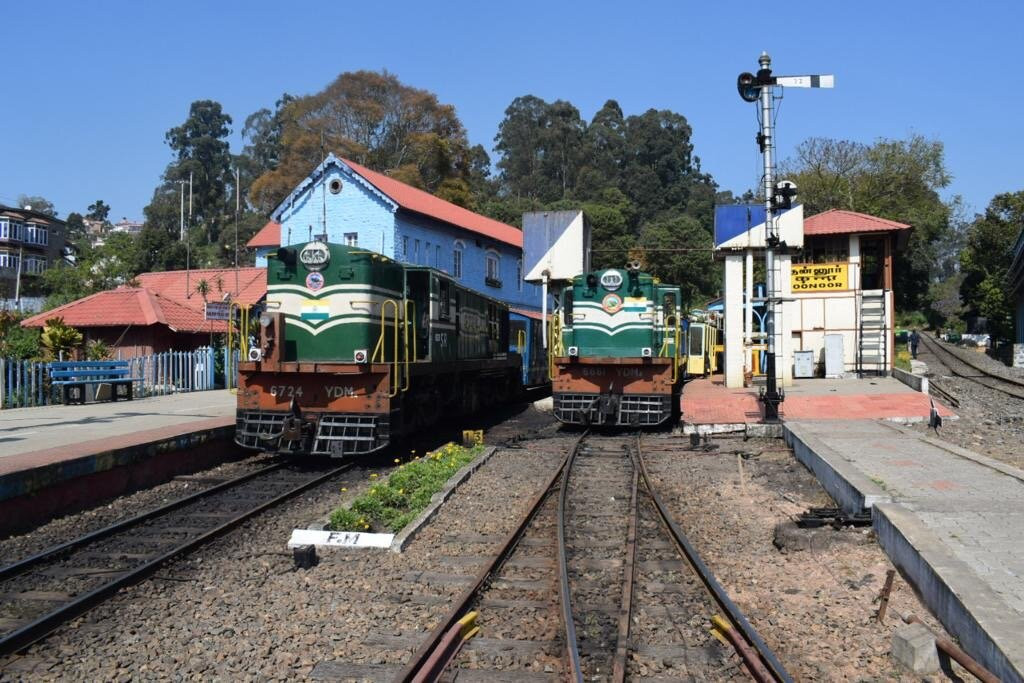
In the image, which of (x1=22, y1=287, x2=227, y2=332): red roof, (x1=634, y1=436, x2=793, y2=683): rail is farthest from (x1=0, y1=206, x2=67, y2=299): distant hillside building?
(x1=634, y1=436, x2=793, y2=683): rail

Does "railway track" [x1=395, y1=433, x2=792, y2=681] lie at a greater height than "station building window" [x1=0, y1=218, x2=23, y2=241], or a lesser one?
lesser

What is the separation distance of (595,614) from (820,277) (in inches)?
813

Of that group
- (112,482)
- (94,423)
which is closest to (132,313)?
(94,423)

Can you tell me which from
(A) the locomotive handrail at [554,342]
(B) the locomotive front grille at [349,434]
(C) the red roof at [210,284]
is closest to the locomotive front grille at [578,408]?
(A) the locomotive handrail at [554,342]

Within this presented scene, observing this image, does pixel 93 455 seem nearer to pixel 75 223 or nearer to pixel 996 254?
pixel 996 254

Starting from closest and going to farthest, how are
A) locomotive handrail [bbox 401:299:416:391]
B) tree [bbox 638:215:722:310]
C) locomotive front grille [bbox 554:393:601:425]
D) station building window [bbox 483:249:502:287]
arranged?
locomotive handrail [bbox 401:299:416:391] < locomotive front grille [bbox 554:393:601:425] < station building window [bbox 483:249:502:287] < tree [bbox 638:215:722:310]

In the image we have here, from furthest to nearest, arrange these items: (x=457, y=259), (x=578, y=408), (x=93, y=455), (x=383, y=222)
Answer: (x=457, y=259)
(x=383, y=222)
(x=578, y=408)
(x=93, y=455)

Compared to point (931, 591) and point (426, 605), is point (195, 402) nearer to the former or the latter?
point (426, 605)

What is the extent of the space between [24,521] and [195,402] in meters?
10.4

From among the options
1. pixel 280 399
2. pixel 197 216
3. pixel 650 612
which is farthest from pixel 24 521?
pixel 197 216

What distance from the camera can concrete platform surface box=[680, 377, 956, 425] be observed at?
49.9ft

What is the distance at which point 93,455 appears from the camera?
31.3ft

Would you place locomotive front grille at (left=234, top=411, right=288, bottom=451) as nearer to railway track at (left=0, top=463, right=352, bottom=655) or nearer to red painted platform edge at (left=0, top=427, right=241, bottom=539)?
red painted platform edge at (left=0, top=427, right=241, bottom=539)

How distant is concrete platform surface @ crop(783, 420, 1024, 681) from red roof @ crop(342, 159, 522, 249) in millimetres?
21569
